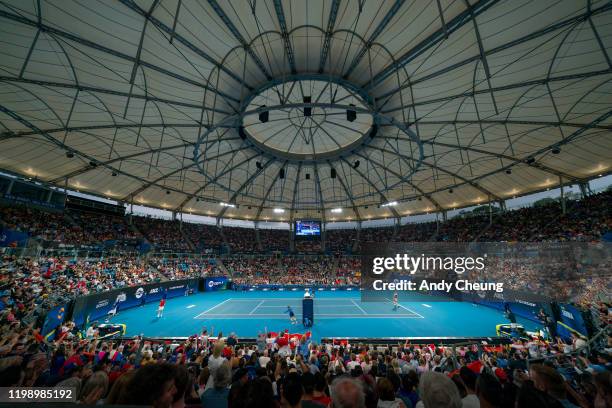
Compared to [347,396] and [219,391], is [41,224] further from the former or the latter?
[347,396]

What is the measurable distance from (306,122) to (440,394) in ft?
76.5

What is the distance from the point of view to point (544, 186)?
106 ft

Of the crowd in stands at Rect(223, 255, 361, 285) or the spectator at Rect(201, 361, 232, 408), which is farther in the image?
the crowd in stands at Rect(223, 255, 361, 285)

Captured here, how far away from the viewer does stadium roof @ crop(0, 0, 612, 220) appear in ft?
39.5

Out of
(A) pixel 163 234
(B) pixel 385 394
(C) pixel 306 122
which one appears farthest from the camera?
(A) pixel 163 234

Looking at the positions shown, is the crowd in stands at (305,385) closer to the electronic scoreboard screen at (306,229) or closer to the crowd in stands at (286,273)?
the electronic scoreboard screen at (306,229)

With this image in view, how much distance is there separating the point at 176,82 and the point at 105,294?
20.4 metres

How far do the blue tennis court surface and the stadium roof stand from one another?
14486 mm

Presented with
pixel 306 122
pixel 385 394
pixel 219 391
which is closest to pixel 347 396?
pixel 385 394

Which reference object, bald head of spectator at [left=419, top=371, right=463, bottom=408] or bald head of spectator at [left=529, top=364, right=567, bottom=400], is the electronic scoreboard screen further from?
bald head of spectator at [left=419, top=371, right=463, bottom=408]

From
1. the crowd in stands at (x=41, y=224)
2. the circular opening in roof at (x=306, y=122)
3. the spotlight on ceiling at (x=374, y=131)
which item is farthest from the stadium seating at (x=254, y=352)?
the spotlight on ceiling at (x=374, y=131)

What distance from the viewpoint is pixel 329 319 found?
22844 millimetres

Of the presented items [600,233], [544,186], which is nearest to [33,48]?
[600,233]

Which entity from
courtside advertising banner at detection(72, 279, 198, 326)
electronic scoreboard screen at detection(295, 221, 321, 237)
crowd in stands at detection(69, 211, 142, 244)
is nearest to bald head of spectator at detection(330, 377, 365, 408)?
courtside advertising banner at detection(72, 279, 198, 326)
